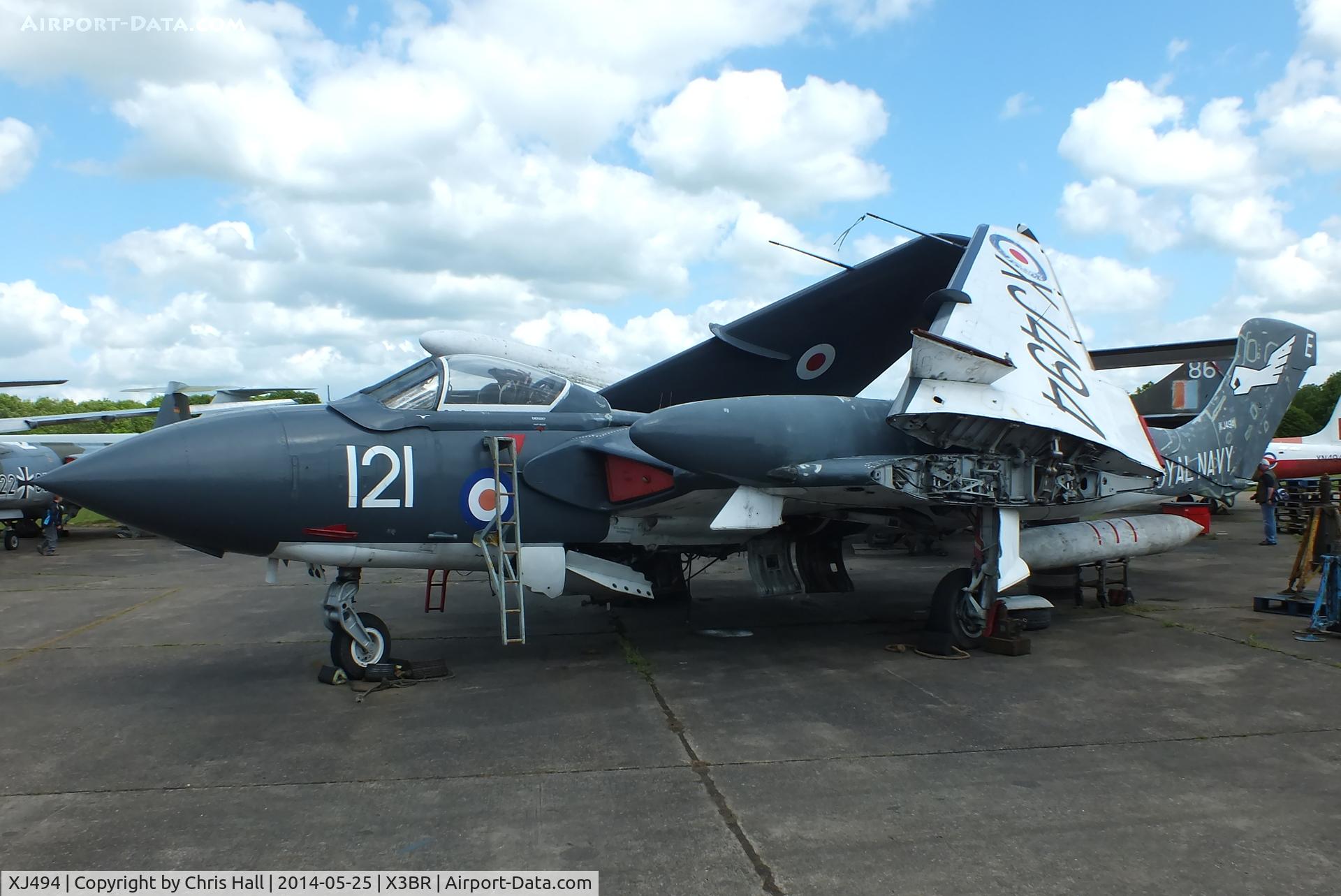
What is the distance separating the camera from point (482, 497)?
22.7 feet

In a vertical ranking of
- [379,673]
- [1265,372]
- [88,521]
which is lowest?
[88,521]

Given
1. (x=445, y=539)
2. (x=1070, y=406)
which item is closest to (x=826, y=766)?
(x=445, y=539)

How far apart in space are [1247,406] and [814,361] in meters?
5.64

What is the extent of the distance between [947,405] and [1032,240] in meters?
3.64

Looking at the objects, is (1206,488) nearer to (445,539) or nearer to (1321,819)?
(1321,819)

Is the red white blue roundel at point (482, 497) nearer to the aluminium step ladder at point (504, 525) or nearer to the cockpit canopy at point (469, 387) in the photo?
the aluminium step ladder at point (504, 525)

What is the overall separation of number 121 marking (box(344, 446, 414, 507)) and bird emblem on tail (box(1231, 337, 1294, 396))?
10.1m

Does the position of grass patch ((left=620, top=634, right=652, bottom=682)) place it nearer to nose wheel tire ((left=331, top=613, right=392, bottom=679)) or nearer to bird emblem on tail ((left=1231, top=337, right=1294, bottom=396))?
nose wheel tire ((left=331, top=613, right=392, bottom=679))

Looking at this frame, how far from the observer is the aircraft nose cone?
5754mm

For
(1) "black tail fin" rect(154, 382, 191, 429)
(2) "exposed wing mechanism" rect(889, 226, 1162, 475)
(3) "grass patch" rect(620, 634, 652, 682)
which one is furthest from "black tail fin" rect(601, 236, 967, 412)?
(1) "black tail fin" rect(154, 382, 191, 429)

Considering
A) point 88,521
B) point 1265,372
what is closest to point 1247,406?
point 1265,372

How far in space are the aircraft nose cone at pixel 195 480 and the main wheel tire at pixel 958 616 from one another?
228 inches

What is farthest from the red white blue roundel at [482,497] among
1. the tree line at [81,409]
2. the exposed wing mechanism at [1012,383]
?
the tree line at [81,409]

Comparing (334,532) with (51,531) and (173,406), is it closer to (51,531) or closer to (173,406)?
(51,531)
